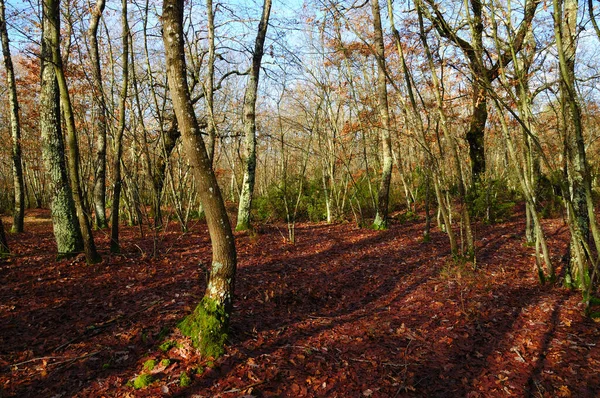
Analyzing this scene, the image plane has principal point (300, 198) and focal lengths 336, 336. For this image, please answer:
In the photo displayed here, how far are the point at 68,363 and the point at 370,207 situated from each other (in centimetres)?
1152

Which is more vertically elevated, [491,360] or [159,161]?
[159,161]

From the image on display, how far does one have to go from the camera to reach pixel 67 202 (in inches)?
250

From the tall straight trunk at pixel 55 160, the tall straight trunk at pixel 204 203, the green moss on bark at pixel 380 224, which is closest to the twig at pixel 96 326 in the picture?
the tall straight trunk at pixel 204 203

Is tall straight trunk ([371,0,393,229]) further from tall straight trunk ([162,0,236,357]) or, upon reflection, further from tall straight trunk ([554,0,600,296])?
tall straight trunk ([162,0,236,357])

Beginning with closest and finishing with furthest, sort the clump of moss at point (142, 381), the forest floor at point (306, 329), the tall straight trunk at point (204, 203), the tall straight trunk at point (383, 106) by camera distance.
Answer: the clump of moss at point (142, 381), the forest floor at point (306, 329), the tall straight trunk at point (204, 203), the tall straight trunk at point (383, 106)

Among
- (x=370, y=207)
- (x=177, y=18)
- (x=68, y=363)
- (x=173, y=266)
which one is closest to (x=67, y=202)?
(x=173, y=266)

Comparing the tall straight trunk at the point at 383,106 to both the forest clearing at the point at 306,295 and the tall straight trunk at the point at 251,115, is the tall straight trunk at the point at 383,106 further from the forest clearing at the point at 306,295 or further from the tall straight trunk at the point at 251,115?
the tall straight trunk at the point at 251,115

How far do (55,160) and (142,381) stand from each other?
201 inches

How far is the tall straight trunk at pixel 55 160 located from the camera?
620 cm

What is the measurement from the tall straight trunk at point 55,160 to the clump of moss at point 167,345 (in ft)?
13.5

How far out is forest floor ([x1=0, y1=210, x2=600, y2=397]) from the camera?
122 inches

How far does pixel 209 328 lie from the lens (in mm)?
3459

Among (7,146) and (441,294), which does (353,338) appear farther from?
(7,146)

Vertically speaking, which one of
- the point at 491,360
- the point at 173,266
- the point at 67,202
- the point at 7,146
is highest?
the point at 7,146
